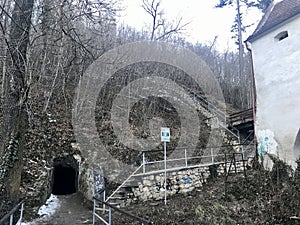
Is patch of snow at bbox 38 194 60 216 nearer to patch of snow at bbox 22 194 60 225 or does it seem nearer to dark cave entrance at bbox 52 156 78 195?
patch of snow at bbox 22 194 60 225

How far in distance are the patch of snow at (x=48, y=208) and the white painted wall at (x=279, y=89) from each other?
8.02 meters

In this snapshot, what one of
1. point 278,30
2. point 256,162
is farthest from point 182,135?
point 278,30

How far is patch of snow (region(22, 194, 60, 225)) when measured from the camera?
6.98 meters

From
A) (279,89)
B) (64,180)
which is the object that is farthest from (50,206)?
(279,89)

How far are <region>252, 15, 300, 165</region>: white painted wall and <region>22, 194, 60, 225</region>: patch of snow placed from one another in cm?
802

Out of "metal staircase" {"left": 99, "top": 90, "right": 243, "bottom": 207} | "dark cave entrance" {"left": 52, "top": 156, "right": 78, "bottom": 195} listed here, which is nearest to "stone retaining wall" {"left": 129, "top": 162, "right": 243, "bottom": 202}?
"metal staircase" {"left": 99, "top": 90, "right": 243, "bottom": 207}

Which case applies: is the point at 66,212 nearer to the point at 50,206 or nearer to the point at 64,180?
the point at 50,206

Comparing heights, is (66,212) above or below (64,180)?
below

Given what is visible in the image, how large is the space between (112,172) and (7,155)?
4.84 meters

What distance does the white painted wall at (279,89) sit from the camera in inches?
383

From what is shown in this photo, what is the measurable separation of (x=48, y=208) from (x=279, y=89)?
29.6 feet

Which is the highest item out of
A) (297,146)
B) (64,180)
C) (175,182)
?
(297,146)

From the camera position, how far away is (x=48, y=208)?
26.4 feet

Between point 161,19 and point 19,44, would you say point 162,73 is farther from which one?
point 19,44
